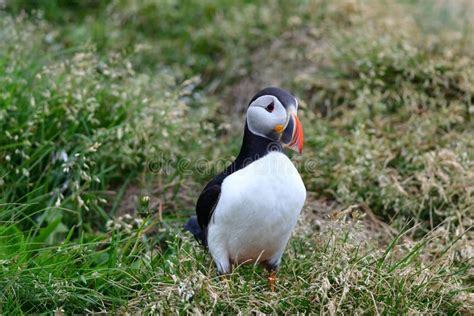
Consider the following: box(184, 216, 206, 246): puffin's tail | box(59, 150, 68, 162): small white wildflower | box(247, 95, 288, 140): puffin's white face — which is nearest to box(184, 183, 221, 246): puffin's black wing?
box(184, 216, 206, 246): puffin's tail

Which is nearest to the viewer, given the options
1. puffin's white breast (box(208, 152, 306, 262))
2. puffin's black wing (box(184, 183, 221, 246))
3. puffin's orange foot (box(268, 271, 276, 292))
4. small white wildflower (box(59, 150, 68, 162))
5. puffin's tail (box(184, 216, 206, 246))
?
puffin's white breast (box(208, 152, 306, 262))

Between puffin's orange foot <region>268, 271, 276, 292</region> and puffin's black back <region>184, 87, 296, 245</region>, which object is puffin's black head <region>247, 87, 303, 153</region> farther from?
puffin's orange foot <region>268, 271, 276, 292</region>

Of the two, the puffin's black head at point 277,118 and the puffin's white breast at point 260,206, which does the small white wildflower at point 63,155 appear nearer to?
the puffin's white breast at point 260,206

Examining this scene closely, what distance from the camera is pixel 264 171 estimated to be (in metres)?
3.47

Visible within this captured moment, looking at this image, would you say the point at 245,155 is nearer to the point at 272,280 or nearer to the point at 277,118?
the point at 277,118

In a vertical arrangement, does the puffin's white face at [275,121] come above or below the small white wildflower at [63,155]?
above

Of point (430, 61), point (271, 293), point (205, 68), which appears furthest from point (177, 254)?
point (205, 68)

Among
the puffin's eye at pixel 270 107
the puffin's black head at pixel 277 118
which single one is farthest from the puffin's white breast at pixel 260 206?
the puffin's eye at pixel 270 107

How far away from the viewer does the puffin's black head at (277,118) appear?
3469mm

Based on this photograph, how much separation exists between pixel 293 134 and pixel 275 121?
0.36 feet

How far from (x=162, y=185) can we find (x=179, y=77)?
197 cm

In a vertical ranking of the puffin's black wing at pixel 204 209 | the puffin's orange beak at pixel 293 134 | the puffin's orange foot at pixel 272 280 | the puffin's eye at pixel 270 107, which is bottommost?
the puffin's orange foot at pixel 272 280

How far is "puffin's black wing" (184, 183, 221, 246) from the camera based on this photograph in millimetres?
3668

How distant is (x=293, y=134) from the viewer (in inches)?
136
